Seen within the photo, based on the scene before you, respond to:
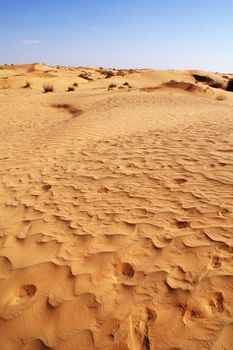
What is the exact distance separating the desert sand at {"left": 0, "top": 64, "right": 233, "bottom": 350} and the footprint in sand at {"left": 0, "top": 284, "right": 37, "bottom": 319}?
1 cm

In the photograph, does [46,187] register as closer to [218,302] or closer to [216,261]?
[216,261]

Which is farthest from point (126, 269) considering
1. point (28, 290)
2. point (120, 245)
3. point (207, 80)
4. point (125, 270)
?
point (207, 80)

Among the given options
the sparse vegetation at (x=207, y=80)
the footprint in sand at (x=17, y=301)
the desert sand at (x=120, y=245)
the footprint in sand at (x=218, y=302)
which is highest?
the footprint in sand at (x=218, y=302)

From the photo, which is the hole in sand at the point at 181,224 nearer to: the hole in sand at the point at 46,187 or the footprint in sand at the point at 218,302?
the footprint in sand at the point at 218,302

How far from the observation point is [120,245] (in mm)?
3156

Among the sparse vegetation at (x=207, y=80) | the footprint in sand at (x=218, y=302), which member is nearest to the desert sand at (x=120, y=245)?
the footprint in sand at (x=218, y=302)

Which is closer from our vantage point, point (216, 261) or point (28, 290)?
point (216, 261)

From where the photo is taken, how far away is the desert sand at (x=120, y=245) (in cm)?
231

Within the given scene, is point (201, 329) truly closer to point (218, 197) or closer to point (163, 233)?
point (163, 233)

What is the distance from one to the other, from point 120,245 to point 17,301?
3.41ft

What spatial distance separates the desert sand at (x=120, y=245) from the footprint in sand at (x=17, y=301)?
10 millimetres

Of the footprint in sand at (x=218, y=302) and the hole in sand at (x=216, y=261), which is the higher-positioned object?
the hole in sand at (x=216, y=261)

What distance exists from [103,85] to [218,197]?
20.0 metres

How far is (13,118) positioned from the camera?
12.4 m
